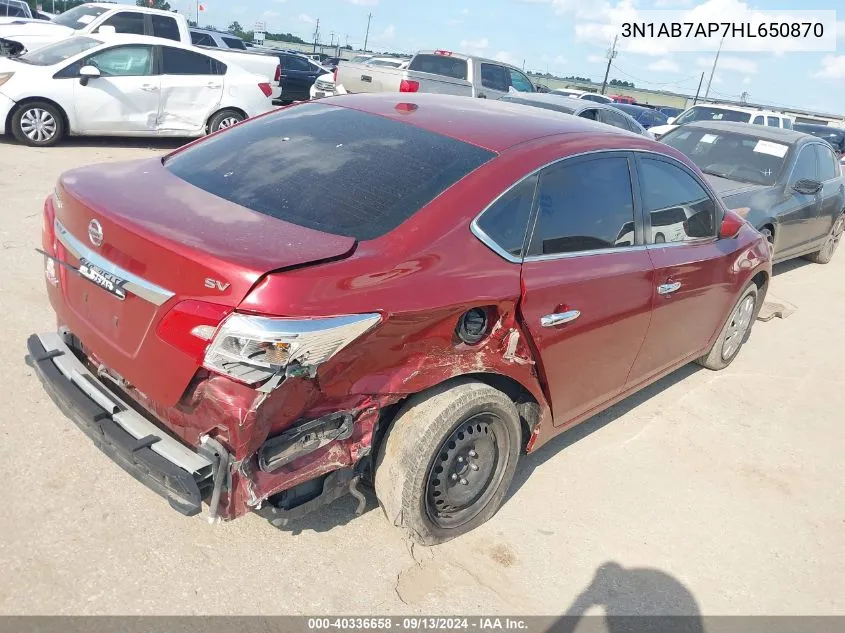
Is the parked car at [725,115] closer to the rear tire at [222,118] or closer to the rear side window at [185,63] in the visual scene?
the rear tire at [222,118]

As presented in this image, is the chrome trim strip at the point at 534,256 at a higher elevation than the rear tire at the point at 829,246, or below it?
higher

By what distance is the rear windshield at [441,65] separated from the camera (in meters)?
14.2

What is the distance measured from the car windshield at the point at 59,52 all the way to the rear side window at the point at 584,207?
881 centimetres

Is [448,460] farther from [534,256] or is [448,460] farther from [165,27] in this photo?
[165,27]

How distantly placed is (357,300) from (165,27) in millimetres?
12885

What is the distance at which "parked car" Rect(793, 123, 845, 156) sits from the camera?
1877cm

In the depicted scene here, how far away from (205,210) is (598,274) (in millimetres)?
1755

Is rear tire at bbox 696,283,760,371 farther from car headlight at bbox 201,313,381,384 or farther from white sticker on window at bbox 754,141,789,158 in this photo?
car headlight at bbox 201,313,381,384

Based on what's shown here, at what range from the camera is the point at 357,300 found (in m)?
2.33

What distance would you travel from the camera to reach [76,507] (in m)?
2.92

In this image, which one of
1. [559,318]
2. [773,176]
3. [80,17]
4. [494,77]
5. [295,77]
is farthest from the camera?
[295,77]

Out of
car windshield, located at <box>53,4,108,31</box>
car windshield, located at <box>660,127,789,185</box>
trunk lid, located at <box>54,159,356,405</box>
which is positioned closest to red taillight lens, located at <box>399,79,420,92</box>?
car windshield, located at <box>660,127,789,185</box>

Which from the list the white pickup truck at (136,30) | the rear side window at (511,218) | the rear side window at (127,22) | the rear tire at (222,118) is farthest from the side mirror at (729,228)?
the rear side window at (127,22)

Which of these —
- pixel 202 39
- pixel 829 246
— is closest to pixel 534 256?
pixel 829 246
